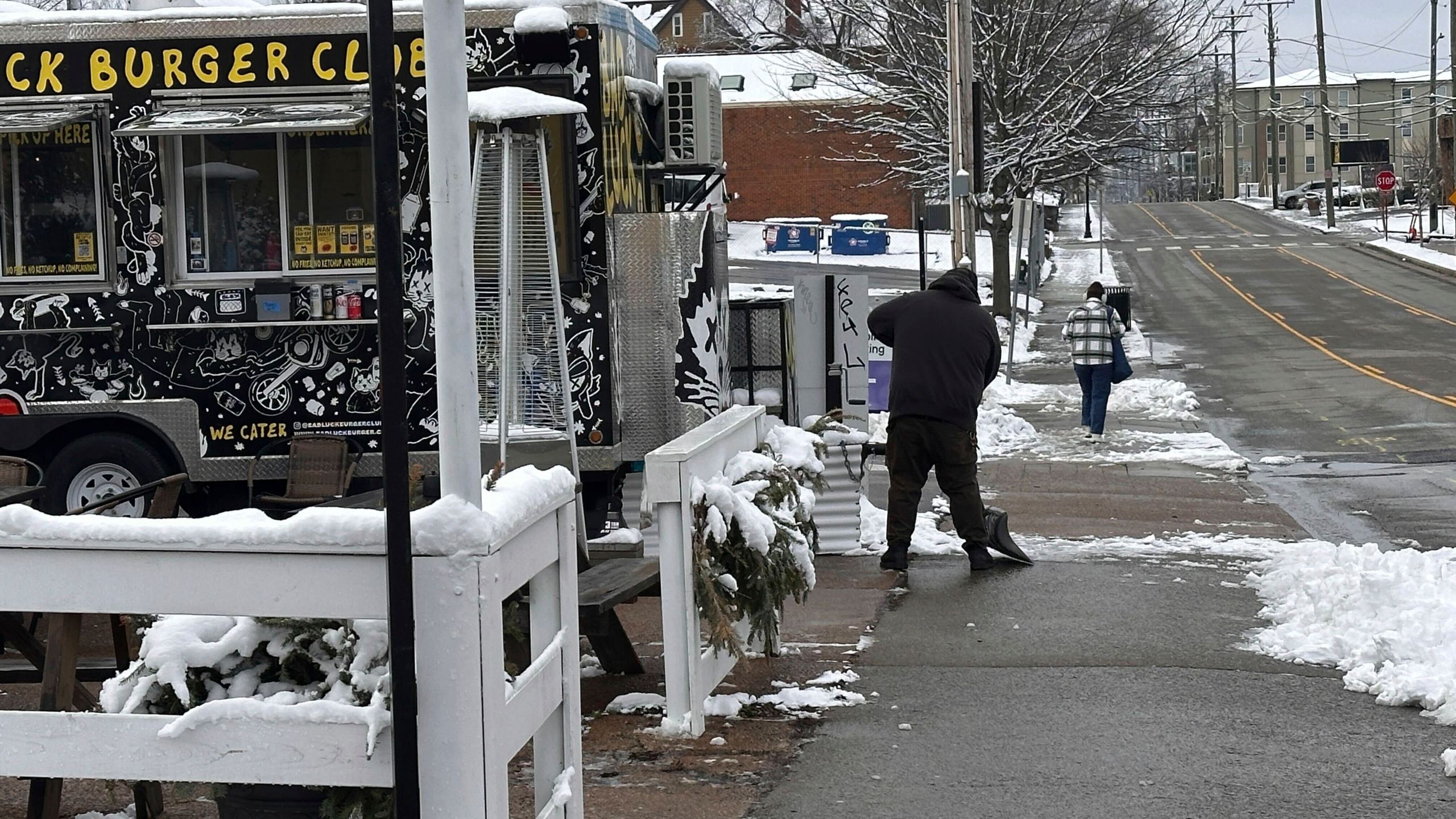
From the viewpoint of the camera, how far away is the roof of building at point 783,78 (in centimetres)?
3469

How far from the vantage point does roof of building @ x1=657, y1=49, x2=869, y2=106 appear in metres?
34.7

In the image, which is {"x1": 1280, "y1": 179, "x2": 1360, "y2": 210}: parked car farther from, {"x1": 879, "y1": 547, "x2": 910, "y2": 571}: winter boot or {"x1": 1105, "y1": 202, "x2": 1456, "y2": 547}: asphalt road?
{"x1": 879, "y1": 547, "x2": 910, "y2": 571}: winter boot

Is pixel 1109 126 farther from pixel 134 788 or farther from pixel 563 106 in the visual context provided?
pixel 134 788

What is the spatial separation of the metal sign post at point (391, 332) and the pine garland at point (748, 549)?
2511 mm

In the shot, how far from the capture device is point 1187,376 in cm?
2412

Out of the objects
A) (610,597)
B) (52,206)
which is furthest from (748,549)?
(52,206)

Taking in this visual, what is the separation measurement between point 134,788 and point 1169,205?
8955 centimetres

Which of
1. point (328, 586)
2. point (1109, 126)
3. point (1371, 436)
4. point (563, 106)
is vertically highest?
point (1109, 126)

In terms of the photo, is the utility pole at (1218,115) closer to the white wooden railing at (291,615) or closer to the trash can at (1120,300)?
the trash can at (1120,300)

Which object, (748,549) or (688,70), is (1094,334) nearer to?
(688,70)

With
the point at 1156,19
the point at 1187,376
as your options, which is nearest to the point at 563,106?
the point at 1187,376

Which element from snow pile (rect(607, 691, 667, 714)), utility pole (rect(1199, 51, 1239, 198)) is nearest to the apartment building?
utility pole (rect(1199, 51, 1239, 198))

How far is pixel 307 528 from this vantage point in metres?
3.62

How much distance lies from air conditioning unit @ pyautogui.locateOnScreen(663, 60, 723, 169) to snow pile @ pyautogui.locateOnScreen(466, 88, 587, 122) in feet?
7.90
